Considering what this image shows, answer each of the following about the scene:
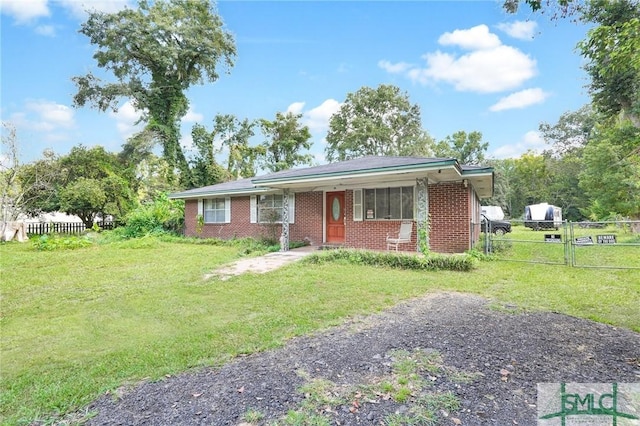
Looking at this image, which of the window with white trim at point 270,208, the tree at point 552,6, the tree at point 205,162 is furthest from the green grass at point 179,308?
the tree at point 205,162

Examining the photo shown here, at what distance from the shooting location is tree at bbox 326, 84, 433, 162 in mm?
32969

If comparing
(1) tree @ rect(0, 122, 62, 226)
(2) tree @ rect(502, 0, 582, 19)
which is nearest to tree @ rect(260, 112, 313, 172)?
(1) tree @ rect(0, 122, 62, 226)

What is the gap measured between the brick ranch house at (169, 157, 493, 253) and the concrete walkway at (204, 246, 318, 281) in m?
1.56

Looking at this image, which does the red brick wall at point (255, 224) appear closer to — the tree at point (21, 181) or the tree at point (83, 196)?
the tree at point (83, 196)

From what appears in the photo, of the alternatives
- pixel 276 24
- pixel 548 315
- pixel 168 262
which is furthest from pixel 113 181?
pixel 548 315

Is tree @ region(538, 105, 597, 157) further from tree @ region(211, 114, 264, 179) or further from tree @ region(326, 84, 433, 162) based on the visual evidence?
tree @ region(211, 114, 264, 179)

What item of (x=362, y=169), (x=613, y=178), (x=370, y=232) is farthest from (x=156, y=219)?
(x=613, y=178)

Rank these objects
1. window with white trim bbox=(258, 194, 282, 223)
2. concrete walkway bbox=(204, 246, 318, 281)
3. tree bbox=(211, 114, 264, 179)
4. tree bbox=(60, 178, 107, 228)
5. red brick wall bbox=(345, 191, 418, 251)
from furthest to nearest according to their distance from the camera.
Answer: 1. tree bbox=(211, 114, 264, 179)
2. tree bbox=(60, 178, 107, 228)
3. window with white trim bbox=(258, 194, 282, 223)
4. red brick wall bbox=(345, 191, 418, 251)
5. concrete walkway bbox=(204, 246, 318, 281)

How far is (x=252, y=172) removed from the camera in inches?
1162

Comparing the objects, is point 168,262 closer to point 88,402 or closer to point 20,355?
point 20,355

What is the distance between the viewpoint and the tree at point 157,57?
23062 millimetres

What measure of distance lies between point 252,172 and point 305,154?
16.9ft

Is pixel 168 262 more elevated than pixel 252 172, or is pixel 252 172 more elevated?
pixel 252 172

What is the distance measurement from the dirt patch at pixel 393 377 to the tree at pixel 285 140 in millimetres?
26838
